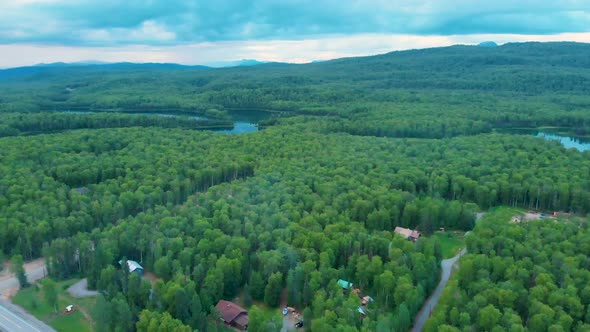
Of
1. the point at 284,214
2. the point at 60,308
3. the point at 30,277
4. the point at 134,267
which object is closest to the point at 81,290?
the point at 60,308

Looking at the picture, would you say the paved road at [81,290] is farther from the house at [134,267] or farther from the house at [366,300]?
the house at [366,300]

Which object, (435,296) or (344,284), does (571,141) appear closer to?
(435,296)

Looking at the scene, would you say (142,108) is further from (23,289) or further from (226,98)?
(23,289)

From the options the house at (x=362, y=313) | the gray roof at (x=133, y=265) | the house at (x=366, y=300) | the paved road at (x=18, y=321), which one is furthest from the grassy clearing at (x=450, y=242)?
the paved road at (x=18, y=321)

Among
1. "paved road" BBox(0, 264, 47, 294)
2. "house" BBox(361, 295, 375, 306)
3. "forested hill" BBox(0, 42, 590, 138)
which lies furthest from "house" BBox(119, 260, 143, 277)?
"forested hill" BBox(0, 42, 590, 138)

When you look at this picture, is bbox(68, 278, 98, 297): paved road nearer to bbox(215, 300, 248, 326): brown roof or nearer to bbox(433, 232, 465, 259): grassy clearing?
bbox(215, 300, 248, 326): brown roof

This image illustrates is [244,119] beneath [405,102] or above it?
beneath
